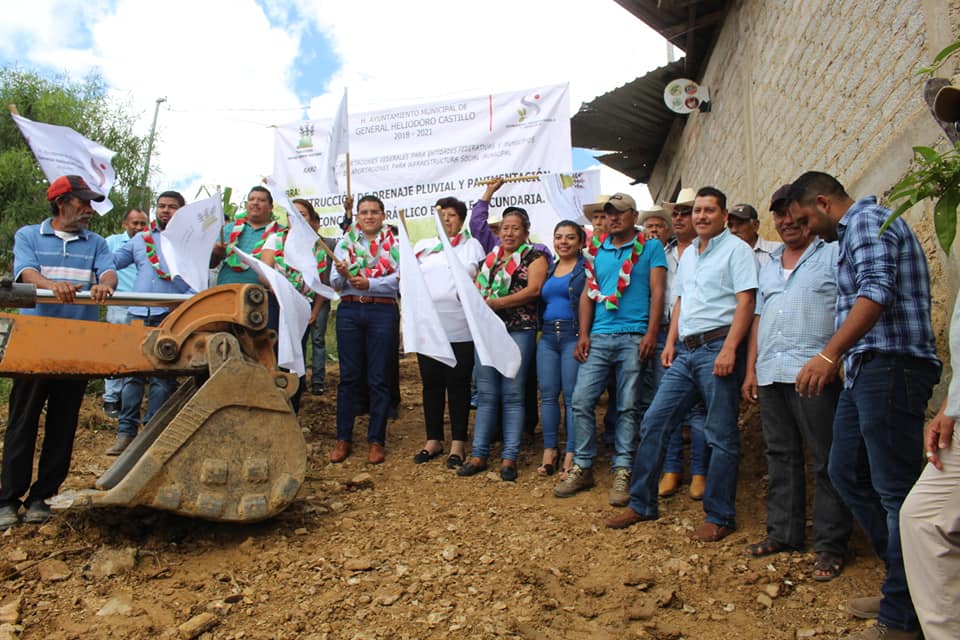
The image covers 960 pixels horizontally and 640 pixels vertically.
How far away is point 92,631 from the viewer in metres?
2.86

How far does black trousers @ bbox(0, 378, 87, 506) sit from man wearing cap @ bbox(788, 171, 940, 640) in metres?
3.77

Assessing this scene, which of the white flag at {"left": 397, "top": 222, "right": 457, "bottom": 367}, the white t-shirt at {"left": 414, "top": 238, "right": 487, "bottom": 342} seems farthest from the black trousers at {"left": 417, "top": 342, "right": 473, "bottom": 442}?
the white flag at {"left": 397, "top": 222, "right": 457, "bottom": 367}

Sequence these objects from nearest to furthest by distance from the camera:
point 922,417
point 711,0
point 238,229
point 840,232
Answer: point 922,417 < point 840,232 < point 238,229 < point 711,0

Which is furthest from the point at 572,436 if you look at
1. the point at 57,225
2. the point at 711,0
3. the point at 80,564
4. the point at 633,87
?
the point at 633,87

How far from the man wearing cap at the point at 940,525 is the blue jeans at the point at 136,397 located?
496cm

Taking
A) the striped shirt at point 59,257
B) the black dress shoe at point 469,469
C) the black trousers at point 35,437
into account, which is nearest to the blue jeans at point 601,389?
the black dress shoe at point 469,469

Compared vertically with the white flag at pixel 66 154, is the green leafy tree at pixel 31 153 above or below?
above

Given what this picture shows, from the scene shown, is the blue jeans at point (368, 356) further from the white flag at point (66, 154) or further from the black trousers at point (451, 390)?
the white flag at point (66, 154)

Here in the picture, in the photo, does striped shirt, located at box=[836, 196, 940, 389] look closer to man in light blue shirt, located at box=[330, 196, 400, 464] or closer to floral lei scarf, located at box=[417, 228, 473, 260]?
floral lei scarf, located at box=[417, 228, 473, 260]

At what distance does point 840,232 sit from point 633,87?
712cm

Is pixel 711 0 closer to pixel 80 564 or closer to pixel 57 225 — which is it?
pixel 57 225

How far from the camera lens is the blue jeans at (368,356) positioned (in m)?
5.44

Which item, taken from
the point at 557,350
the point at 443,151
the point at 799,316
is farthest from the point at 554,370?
the point at 443,151

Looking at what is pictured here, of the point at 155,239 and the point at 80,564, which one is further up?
the point at 155,239
